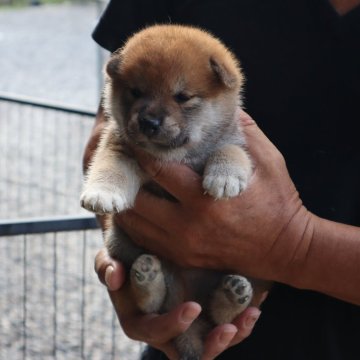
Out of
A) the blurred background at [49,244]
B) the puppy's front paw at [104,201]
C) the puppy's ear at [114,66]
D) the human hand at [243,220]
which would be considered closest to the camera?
the human hand at [243,220]

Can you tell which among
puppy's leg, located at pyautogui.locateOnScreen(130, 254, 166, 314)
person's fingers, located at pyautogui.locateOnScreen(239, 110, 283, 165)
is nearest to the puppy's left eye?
person's fingers, located at pyautogui.locateOnScreen(239, 110, 283, 165)

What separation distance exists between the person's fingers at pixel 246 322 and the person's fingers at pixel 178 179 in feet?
0.92

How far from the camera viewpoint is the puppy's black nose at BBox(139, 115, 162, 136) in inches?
58.7

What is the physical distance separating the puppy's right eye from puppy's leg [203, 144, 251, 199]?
→ 0.23m

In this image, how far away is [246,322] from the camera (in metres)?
1.46

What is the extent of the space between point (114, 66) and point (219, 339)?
69 cm

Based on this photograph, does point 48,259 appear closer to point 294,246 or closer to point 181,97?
point 181,97

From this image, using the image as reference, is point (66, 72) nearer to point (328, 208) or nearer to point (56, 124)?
point (56, 124)

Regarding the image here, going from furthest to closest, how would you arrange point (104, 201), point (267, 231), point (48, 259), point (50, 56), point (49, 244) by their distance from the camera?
point (50, 56) → point (49, 244) → point (48, 259) → point (104, 201) → point (267, 231)

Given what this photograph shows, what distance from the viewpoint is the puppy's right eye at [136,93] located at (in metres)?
1.56

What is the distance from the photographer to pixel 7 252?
11.7 ft

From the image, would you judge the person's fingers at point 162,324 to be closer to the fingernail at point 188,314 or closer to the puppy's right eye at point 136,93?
the fingernail at point 188,314

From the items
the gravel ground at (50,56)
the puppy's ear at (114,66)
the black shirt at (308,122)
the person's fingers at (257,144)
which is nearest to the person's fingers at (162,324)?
the black shirt at (308,122)

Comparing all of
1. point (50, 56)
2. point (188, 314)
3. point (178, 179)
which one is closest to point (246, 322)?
point (188, 314)
